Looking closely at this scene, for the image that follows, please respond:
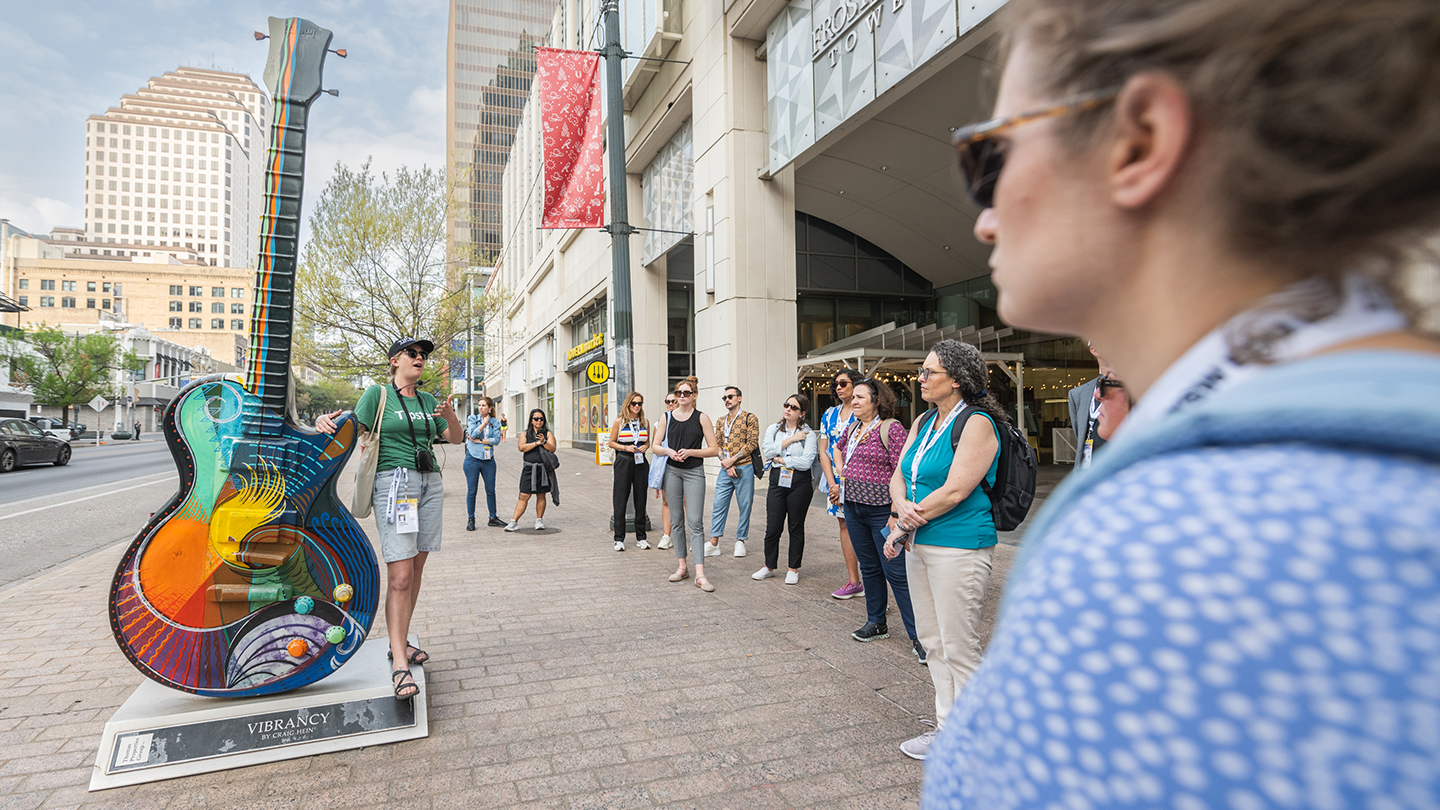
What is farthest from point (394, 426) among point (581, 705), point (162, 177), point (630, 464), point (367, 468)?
point (162, 177)

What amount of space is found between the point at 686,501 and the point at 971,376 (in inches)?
151

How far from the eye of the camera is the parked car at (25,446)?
2056 cm

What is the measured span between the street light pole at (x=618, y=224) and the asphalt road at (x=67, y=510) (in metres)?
6.27

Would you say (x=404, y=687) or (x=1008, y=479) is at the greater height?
(x=1008, y=479)

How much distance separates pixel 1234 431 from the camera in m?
0.42

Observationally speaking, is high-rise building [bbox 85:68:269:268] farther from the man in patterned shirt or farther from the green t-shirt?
the green t-shirt

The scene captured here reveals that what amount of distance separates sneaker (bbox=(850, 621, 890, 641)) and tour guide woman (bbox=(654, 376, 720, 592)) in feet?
6.19

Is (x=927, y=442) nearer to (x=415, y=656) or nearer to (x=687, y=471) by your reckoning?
(x=415, y=656)

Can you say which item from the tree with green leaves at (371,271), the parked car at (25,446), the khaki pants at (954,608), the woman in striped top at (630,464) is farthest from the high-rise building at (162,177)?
the khaki pants at (954,608)

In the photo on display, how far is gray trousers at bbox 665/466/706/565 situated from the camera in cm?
683

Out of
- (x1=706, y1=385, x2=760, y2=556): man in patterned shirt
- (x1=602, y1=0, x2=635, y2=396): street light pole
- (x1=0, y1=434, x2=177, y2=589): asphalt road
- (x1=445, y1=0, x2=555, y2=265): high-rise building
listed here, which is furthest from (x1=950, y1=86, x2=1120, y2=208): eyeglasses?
(x1=445, y1=0, x2=555, y2=265): high-rise building

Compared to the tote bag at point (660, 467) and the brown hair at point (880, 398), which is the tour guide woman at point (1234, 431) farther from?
the tote bag at point (660, 467)

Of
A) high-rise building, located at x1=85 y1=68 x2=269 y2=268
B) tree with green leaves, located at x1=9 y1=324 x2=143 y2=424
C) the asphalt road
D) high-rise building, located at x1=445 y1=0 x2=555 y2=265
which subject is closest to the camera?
the asphalt road

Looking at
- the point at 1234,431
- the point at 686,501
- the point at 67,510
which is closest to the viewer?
the point at 1234,431
